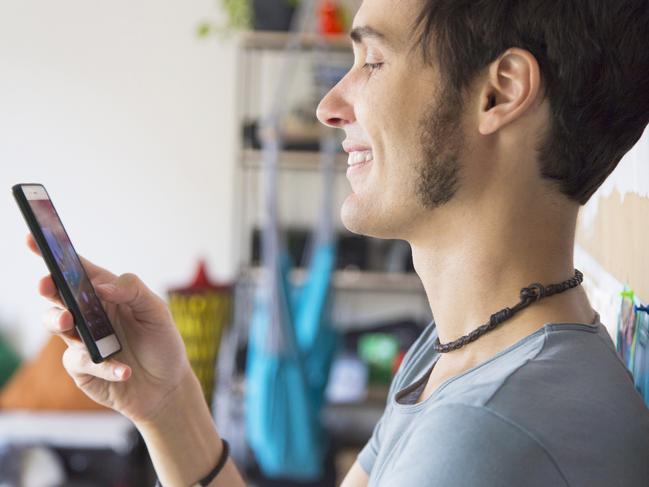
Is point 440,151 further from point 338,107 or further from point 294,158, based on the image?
point 294,158

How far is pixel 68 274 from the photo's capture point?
949 mm

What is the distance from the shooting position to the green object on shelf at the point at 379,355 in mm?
3332

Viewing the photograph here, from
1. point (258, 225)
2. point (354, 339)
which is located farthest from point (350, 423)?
point (258, 225)

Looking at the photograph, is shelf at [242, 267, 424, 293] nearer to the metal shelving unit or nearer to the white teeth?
the metal shelving unit

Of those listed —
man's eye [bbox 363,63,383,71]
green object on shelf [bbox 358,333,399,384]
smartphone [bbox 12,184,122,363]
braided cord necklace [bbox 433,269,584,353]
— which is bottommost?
green object on shelf [bbox 358,333,399,384]

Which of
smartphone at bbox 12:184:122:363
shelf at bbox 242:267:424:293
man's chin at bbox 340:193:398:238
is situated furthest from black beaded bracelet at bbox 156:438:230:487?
shelf at bbox 242:267:424:293

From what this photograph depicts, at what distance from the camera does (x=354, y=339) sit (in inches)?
135

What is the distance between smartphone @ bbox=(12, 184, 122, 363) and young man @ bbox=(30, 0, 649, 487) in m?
0.02

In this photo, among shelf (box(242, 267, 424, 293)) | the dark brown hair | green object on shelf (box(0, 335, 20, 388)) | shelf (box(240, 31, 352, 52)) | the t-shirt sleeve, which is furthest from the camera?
green object on shelf (box(0, 335, 20, 388))

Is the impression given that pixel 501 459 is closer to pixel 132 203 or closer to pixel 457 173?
pixel 457 173

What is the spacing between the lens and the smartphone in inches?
36.3

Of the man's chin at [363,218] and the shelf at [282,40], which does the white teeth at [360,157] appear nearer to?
the man's chin at [363,218]

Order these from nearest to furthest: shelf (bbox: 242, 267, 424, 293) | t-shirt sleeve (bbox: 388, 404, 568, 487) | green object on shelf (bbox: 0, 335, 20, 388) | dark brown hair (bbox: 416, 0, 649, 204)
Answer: t-shirt sleeve (bbox: 388, 404, 568, 487) < dark brown hair (bbox: 416, 0, 649, 204) < shelf (bbox: 242, 267, 424, 293) < green object on shelf (bbox: 0, 335, 20, 388)

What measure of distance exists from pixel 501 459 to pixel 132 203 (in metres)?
3.16
